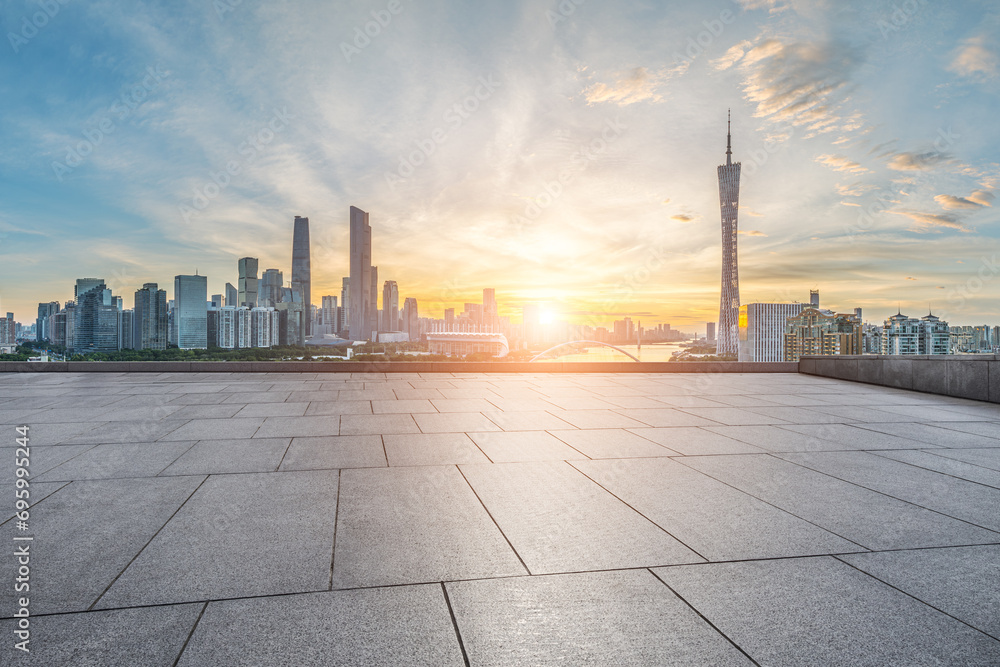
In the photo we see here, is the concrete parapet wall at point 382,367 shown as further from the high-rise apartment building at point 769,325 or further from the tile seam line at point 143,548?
the high-rise apartment building at point 769,325

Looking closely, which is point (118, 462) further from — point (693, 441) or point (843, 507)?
point (843, 507)

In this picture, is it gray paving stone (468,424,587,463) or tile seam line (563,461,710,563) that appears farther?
gray paving stone (468,424,587,463)

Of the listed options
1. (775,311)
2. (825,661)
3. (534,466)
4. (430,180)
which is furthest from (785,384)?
(775,311)

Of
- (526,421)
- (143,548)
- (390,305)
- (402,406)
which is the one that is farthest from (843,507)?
(390,305)

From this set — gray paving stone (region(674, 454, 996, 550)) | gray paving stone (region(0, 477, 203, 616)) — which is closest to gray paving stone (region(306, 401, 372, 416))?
gray paving stone (region(0, 477, 203, 616))

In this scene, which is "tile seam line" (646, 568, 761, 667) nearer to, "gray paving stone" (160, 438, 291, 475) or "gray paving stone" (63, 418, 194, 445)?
"gray paving stone" (160, 438, 291, 475)

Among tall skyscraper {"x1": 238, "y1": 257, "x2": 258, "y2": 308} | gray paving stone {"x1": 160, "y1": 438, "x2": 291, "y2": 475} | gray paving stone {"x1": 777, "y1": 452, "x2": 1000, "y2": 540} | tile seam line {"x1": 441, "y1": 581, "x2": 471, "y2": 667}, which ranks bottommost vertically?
tile seam line {"x1": 441, "y1": 581, "x2": 471, "y2": 667}

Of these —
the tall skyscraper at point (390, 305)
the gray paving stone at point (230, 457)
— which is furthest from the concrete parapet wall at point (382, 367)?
the tall skyscraper at point (390, 305)
